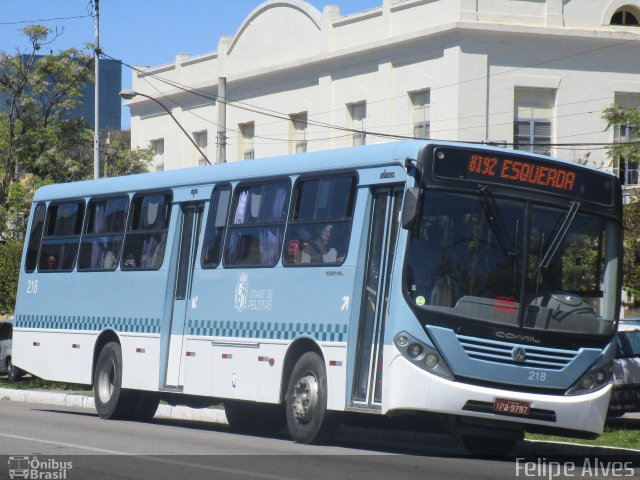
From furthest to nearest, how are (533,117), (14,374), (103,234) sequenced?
(533,117), (14,374), (103,234)

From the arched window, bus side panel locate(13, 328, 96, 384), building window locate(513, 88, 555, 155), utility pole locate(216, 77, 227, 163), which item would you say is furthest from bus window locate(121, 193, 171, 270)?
the arched window

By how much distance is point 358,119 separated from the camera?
42.1 m

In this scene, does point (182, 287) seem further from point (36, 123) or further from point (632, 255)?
point (36, 123)

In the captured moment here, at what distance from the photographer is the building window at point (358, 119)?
41750 millimetres

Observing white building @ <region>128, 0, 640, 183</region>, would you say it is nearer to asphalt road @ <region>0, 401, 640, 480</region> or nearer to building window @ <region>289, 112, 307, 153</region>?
building window @ <region>289, 112, 307, 153</region>

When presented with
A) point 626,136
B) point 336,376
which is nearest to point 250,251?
point 336,376

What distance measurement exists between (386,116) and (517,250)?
1058 inches

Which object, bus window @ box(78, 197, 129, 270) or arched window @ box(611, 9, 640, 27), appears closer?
bus window @ box(78, 197, 129, 270)

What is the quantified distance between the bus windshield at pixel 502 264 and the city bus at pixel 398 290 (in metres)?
0.02

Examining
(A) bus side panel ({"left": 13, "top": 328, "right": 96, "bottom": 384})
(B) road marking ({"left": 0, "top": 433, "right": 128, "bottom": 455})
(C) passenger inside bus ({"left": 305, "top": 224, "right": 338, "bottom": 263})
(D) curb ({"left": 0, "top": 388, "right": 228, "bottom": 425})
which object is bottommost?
(B) road marking ({"left": 0, "top": 433, "right": 128, "bottom": 455})

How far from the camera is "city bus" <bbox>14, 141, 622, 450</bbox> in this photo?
1373 centimetres

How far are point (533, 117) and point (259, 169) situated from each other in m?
23.4

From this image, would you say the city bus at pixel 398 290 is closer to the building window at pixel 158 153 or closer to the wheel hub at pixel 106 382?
the wheel hub at pixel 106 382

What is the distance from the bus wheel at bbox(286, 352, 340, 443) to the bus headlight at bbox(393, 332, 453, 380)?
1588mm
